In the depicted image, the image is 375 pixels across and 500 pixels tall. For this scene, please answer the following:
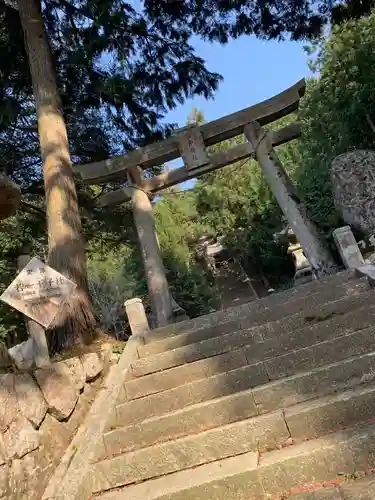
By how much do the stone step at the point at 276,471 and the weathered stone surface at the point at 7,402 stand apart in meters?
0.90

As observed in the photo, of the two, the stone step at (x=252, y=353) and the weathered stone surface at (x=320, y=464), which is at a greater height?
the stone step at (x=252, y=353)

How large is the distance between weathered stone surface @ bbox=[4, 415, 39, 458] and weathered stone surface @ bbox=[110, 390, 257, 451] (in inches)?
22.2

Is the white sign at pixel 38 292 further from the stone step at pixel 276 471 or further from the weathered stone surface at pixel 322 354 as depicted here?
the weathered stone surface at pixel 322 354

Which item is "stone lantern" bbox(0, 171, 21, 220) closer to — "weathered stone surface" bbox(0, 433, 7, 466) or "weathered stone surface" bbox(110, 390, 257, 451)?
"weathered stone surface" bbox(0, 433, 7, 466)

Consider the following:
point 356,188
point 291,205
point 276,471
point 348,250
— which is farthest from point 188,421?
point 356,188

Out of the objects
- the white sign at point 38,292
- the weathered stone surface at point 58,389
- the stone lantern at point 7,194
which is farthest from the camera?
the white sign at point 38,292

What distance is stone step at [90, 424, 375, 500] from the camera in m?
2.54

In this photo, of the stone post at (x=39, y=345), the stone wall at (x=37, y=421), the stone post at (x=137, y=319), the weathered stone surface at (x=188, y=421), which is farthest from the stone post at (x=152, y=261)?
the weathered stone surface at (x=188, y=421)

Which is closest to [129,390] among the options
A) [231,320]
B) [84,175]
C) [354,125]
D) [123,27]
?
[231,320]

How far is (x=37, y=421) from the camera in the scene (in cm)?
331

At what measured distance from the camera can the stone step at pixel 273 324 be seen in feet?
14.3

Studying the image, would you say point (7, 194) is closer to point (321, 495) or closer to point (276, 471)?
point (276, 471)

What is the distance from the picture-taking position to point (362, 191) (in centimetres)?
909

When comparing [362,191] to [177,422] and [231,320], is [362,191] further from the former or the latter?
[177,422]
